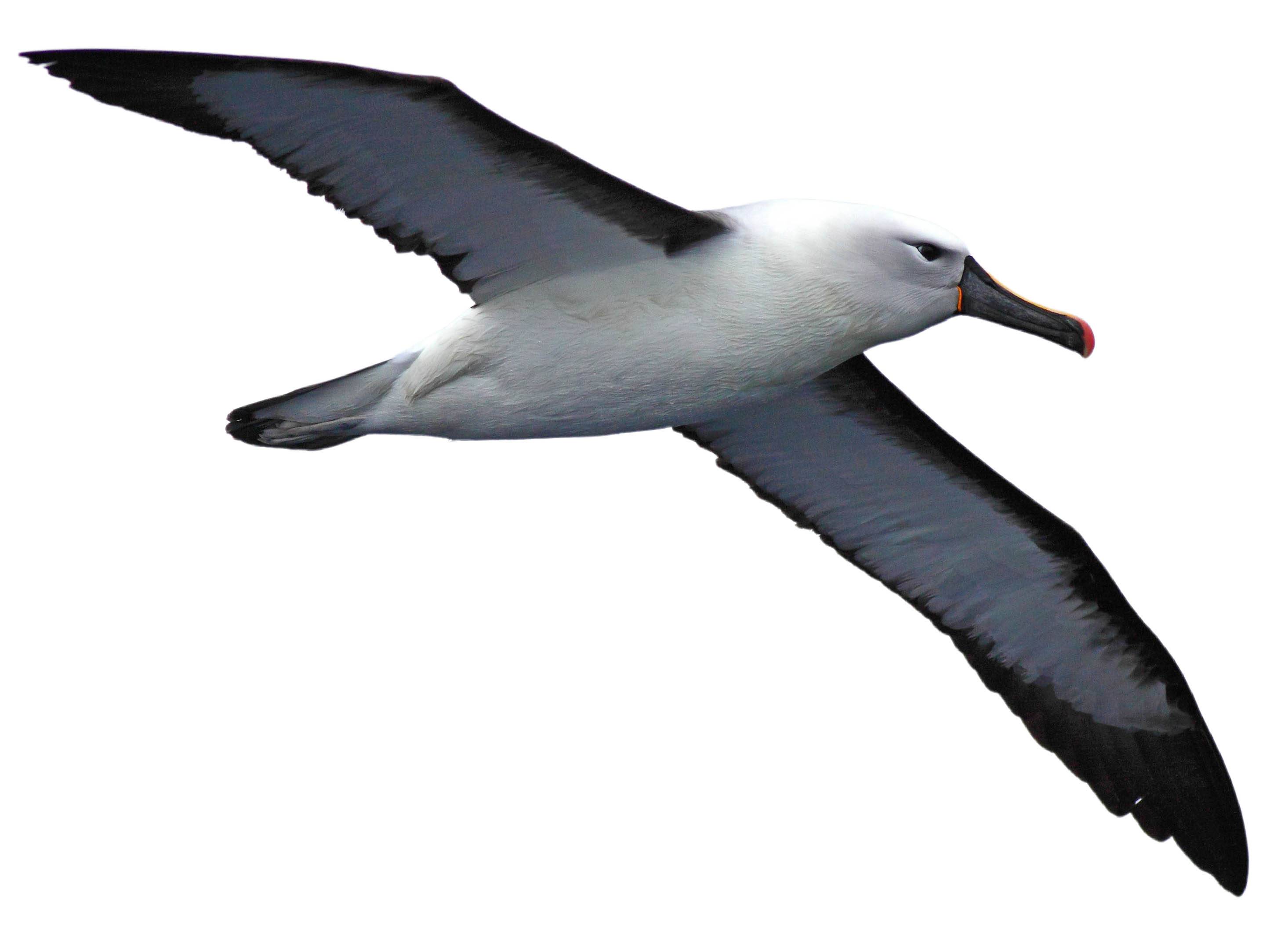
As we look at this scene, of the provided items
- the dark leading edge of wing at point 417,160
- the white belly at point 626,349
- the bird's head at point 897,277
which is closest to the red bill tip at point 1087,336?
the bird's head at point 897,277

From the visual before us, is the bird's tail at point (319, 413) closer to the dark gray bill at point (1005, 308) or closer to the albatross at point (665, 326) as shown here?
the albatross at point (665, 326)

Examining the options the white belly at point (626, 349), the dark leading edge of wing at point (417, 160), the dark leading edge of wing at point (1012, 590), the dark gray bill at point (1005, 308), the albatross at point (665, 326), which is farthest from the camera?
the dark leading edge of wing at point (1012, 590)

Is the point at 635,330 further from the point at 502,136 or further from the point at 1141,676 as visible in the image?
the point at 1141,676

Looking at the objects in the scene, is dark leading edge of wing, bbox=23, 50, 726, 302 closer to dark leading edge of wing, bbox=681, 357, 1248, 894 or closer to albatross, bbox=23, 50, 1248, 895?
albatross, bbox=23, 50, 1248, 895

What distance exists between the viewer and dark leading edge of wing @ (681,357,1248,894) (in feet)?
25.8

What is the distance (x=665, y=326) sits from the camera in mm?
6688

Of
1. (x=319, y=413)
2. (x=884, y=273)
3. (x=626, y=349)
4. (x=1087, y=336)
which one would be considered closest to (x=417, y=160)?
(x=626, y=349)

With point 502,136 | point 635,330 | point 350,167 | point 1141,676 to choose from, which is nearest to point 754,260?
point 635,330

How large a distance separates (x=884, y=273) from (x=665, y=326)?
0.90 metres

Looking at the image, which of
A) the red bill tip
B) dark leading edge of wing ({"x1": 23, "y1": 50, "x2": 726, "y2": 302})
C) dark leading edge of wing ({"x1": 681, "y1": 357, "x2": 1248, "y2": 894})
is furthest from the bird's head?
dark leading edge of wing ({"x1": 681, "y1": 357, "x2": 1248, "y2": 894})

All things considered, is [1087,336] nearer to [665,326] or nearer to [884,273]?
[884,273]

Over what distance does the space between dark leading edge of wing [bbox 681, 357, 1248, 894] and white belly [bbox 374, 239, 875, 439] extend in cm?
97

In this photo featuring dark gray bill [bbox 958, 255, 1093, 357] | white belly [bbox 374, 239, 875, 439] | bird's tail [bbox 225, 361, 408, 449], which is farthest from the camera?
bird's tail [bbox 225, 361, 408, 449]

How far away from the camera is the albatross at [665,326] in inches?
245
